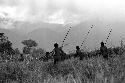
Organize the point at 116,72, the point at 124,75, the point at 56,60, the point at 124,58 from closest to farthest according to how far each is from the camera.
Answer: the point at 124,75 → the point at 116,72 → the point at 124,58 → the point at 56,60

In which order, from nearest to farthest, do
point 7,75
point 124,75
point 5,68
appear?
1. point 124,75
2. point 7,75
3. point 5,68

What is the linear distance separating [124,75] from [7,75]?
733 centimetres

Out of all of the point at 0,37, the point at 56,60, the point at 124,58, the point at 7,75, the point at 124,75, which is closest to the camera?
the point at 124,75

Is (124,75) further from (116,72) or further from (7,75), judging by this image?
(7,75)

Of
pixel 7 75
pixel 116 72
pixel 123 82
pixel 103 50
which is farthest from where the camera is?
pixel 103 50

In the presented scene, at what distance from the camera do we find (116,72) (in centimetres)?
571

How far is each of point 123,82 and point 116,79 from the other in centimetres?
26

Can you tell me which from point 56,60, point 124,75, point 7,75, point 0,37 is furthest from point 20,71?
point 0,37

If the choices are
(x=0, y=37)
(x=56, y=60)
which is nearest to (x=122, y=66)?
(x=56, y=60)

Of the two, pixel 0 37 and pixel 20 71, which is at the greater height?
pixel 0 37

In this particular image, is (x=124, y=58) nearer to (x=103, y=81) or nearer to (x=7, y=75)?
(x=103, y=81)

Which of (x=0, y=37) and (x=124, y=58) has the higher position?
(x=0, y=37)

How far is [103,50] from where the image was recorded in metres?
16.7

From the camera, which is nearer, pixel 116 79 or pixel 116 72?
pixel 116 79
